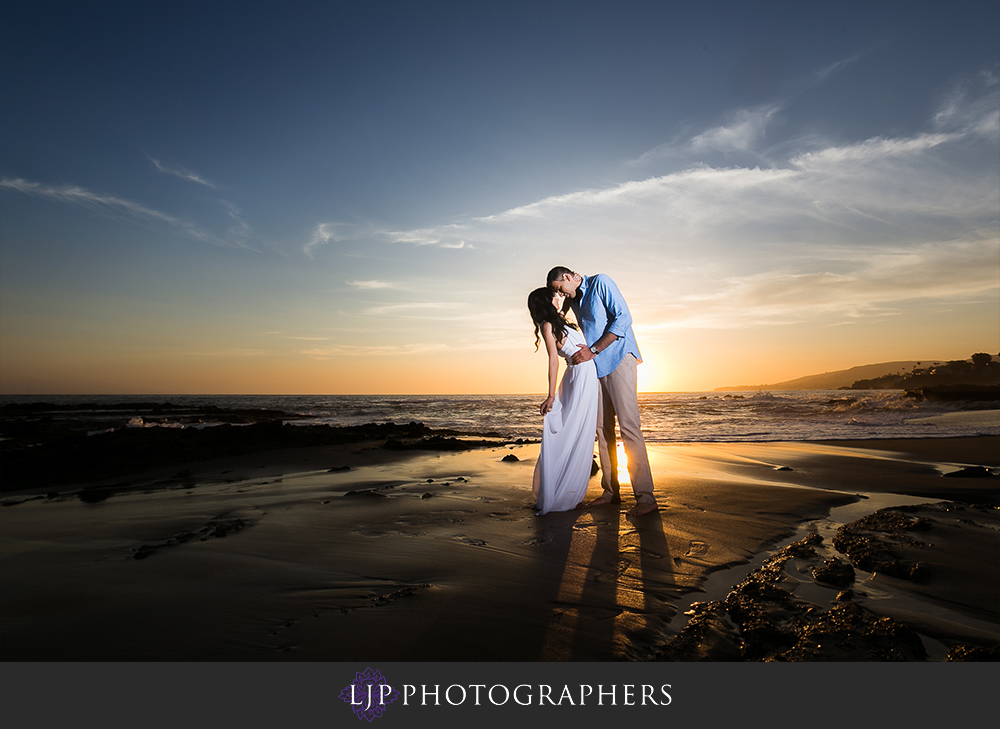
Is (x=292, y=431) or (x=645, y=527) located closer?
(x=645, y=527)

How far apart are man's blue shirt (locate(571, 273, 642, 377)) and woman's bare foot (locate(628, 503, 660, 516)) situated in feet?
3.94

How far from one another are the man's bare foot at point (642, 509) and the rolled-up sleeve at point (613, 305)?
1.49 meters

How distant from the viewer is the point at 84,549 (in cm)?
279

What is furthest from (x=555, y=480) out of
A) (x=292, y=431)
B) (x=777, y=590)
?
(x=292, y=431)

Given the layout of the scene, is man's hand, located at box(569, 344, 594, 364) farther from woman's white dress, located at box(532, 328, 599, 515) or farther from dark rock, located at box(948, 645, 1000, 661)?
dark rock, located at box(948, 645, 1000, 661)

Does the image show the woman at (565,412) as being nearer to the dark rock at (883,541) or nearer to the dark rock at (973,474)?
the dark rock at (883,541)

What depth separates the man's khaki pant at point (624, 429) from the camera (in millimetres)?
3870

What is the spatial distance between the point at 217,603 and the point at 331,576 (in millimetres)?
514

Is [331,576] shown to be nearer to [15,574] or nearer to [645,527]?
[15,574]

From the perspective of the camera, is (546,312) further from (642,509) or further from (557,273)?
(642,509)

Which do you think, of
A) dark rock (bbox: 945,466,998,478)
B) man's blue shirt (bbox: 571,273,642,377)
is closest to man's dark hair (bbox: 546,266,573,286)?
man's blue shirt (bbox: 571,273,642,377)

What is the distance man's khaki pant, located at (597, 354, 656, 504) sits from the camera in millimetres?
3870
